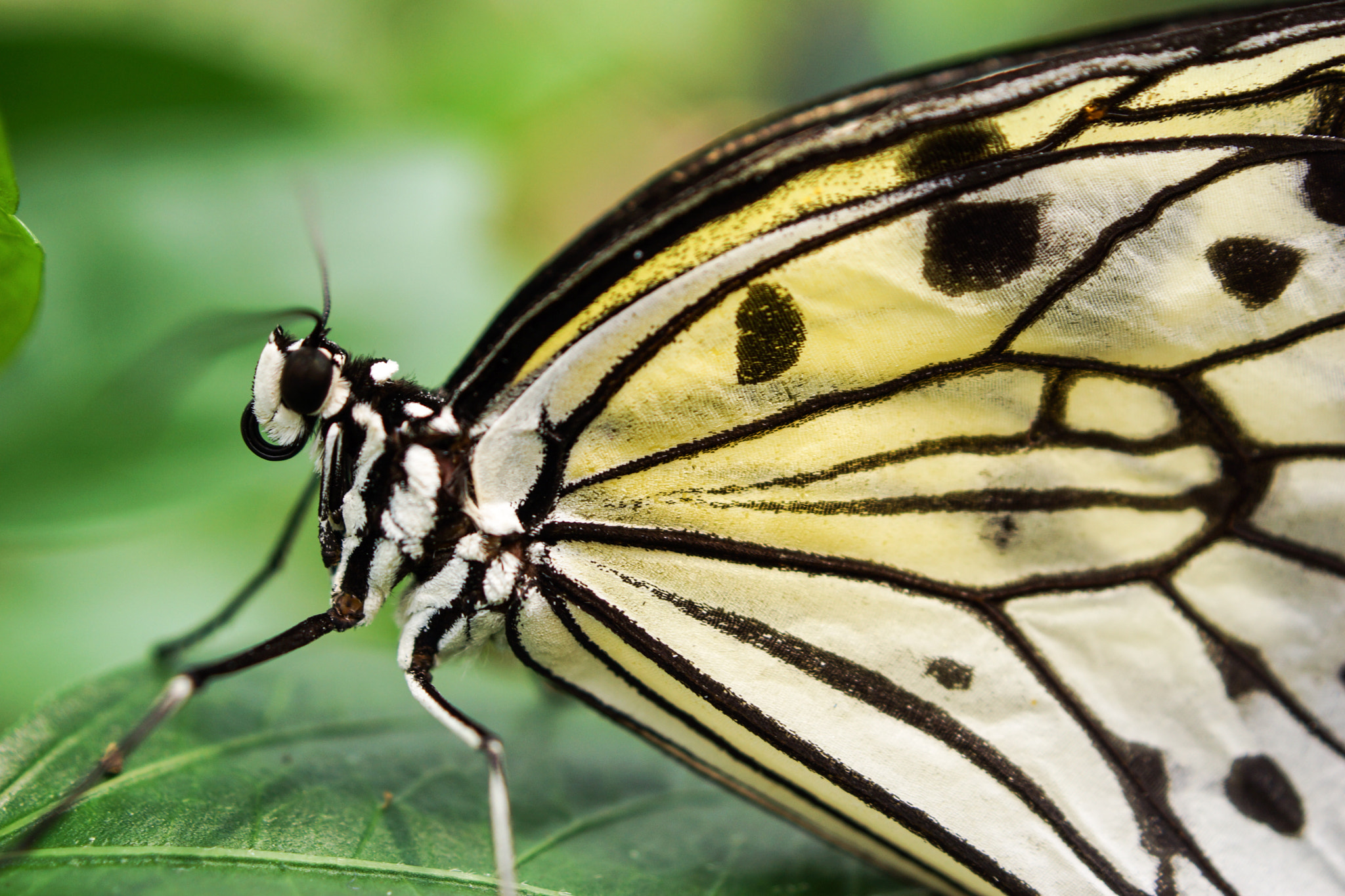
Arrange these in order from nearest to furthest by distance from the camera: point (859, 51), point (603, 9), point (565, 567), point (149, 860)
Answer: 1. point (149, 860)
2. point (565, 567)
3. point (603, 9)
4. point (859, 51)

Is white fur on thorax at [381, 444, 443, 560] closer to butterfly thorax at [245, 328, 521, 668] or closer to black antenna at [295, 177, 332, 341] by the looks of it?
butterfly thorax at [245, 328, 521, 668]

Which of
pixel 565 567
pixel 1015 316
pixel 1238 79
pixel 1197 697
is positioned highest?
pixel 1238 79

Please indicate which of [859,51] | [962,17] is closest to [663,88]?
[859,51]

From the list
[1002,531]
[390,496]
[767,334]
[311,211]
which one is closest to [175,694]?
[390,496]

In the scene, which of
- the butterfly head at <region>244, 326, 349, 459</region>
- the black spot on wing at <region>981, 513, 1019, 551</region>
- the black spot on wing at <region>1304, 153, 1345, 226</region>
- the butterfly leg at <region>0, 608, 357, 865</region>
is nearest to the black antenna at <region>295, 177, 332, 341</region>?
the butterfly head at <region>244, 326, 349, 459</region>

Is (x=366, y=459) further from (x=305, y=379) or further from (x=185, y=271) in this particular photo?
(x=185, y=271)

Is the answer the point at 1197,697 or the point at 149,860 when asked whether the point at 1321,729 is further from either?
the point at 149,860

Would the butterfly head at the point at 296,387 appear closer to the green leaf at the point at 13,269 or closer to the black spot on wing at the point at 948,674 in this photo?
the green leaf at the point at 13,269
